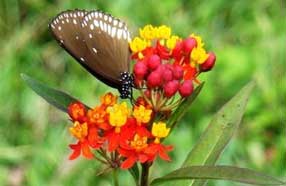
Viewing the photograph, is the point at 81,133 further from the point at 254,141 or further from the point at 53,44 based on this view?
the point at 53,44

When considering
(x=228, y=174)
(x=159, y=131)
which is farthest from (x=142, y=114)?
(x=228, y=174)

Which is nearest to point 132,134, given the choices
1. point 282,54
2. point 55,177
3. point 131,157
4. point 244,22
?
point 131,157

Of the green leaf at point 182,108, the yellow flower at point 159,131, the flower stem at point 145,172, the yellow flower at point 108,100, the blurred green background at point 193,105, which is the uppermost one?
the blurred green background at point 193,105

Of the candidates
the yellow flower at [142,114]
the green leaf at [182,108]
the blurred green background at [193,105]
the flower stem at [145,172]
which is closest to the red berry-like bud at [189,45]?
the green leaf at [182,108]

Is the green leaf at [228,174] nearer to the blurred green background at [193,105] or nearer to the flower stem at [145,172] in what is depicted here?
the flower stem at [145,172]

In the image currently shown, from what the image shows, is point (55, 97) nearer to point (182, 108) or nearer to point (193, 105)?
point (182, 108)
